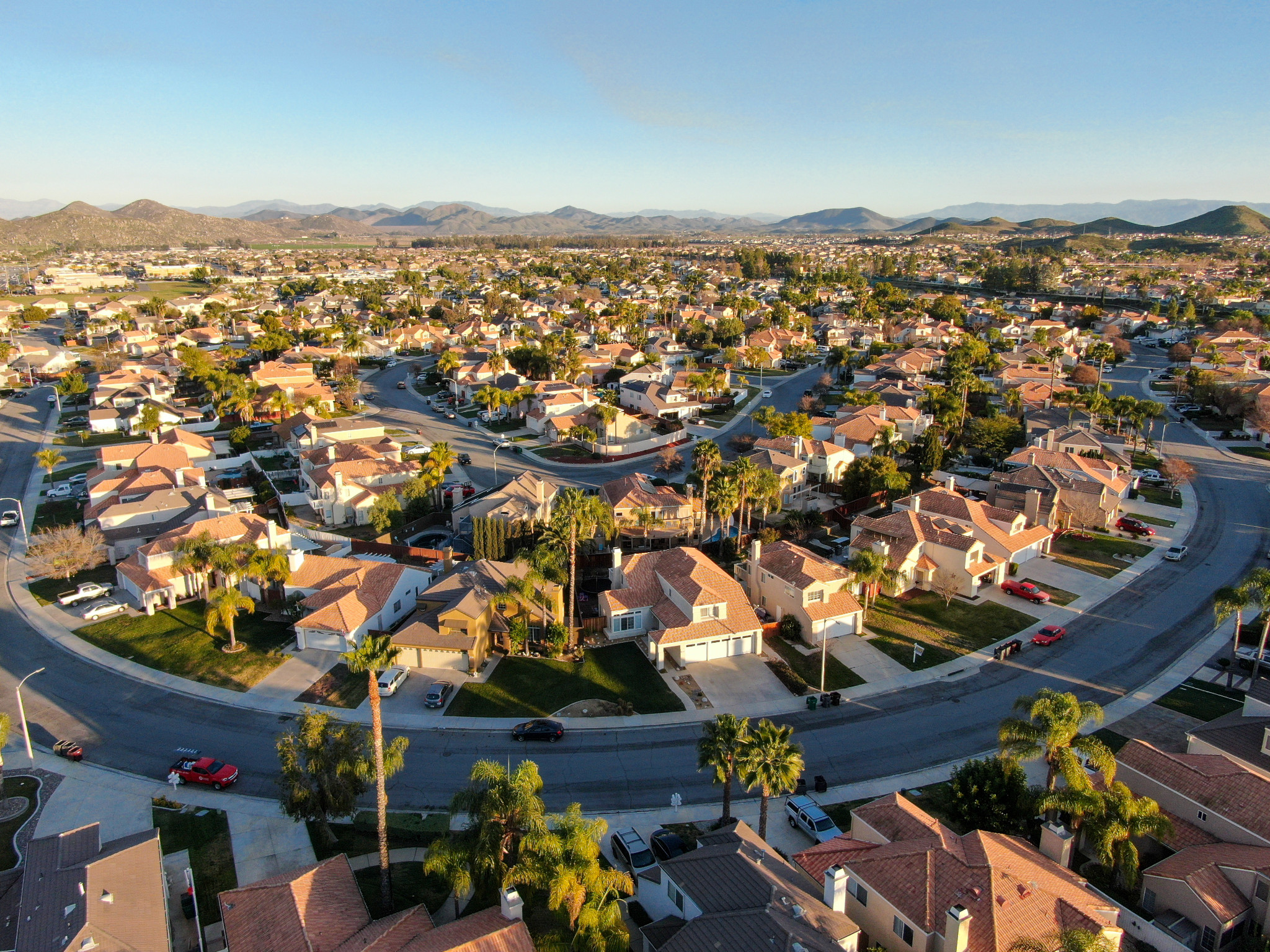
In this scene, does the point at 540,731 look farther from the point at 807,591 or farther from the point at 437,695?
the point at 807,591

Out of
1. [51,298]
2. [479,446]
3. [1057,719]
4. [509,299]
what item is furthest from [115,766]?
[51,298]

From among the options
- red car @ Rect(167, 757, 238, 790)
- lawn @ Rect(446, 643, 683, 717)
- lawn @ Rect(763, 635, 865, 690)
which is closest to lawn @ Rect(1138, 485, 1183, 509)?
lawn @ Rect(763, 635, 865, 690)

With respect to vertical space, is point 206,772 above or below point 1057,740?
below

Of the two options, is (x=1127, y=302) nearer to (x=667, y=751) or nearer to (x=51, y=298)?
(x=667, y=751)

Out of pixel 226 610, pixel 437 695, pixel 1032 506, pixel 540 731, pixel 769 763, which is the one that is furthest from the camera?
pixel 1032 506

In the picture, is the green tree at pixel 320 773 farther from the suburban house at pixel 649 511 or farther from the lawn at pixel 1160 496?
the lawn at pixel 1160 496

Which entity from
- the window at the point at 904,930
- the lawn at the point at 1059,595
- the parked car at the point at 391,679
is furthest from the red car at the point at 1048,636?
the parked car at the point at 391,679

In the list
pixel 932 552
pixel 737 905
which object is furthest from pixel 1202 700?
pixel 737 905

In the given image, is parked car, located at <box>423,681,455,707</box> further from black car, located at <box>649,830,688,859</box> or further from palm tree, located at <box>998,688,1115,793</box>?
palm tree, located at <box>998,688,1115,793</box>
